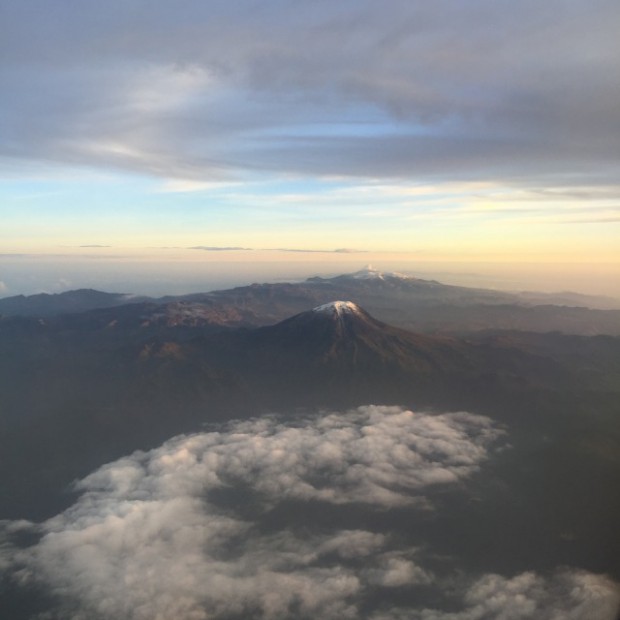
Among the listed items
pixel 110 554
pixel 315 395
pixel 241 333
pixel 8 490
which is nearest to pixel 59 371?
pixel 241 333

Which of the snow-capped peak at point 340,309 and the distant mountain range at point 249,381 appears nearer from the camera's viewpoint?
the distant mountain range at point 249,381

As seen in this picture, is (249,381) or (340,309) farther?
(340,309)

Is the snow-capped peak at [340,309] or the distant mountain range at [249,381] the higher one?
the snow-capped peak at [340,309]

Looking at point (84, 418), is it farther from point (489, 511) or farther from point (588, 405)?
point (588, 405)

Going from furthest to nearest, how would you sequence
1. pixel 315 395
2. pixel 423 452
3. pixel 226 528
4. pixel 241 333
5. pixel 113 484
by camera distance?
pixel 241 333 → pixel 315 395 → pixel 423 452 → pixel 113 484 → pixel 226 528

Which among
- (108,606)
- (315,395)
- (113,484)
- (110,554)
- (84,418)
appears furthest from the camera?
(315,395)

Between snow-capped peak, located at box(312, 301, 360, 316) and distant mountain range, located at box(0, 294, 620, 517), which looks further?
snow-capped peak, located at box(312, 301, 360, 316)

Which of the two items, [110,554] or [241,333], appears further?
[241,333]

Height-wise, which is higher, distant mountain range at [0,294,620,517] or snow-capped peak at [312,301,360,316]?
snow-capped peak at [312,301,360,316]

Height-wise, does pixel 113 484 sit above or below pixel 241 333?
below

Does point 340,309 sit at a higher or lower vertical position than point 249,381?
higher
